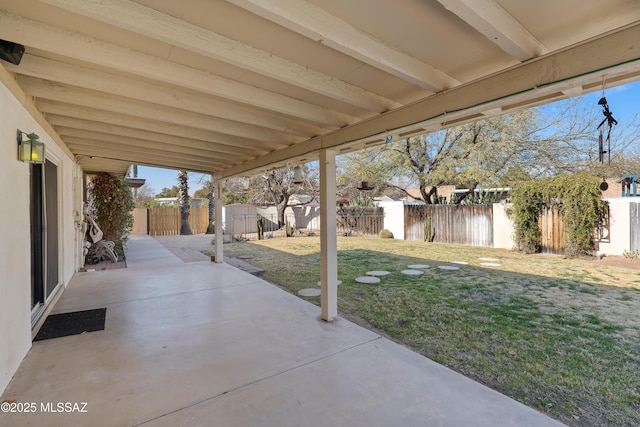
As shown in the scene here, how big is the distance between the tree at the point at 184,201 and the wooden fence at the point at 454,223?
41.3 ft

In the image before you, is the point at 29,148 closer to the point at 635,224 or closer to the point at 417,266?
the point at 417,266

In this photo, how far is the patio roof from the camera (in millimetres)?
1794

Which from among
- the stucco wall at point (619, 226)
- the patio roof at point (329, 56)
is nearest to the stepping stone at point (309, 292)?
the patio roof at point (329, 56)

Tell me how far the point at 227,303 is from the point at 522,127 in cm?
1263

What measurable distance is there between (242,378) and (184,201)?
17.3 metres

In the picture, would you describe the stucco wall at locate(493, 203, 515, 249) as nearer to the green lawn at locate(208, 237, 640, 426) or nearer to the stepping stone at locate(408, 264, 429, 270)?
the green lawn at locate(208, 237, 640, 426)

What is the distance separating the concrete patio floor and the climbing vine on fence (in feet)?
27.2

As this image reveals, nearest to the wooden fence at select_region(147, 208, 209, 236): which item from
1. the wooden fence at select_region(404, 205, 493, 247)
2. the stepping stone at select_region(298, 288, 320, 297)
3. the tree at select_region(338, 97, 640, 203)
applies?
the wooden fence at select_region(404, 205, 493, 247)

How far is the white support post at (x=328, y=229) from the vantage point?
13.1 ft

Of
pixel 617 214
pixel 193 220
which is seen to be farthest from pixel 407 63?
pixel 193 220

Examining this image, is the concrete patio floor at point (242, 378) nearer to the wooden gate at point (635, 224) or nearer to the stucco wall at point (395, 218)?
the wooden gate at point (635, 224)

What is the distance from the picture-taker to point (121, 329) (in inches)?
146

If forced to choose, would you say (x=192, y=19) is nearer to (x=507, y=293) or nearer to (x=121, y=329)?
(x=121, y=329)

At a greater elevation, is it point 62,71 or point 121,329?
point 62,71
